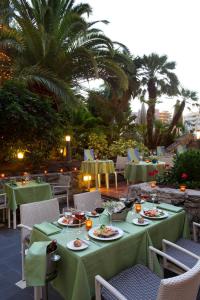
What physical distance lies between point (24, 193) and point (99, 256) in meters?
3.54

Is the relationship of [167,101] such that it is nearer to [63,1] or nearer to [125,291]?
[63,1]

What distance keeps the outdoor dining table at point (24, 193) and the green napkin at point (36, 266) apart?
10.2 feet

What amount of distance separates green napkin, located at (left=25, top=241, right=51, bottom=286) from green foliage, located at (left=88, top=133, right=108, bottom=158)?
8167 mm

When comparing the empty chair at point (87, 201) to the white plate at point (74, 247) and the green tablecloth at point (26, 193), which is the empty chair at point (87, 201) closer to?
the white plate at point (74, 247)

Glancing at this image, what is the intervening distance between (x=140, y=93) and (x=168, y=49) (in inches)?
119

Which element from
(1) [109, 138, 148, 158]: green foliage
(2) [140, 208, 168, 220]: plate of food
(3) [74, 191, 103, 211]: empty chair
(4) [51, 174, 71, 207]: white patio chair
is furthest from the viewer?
(1) [109, 138, 148, 158]: green foliage

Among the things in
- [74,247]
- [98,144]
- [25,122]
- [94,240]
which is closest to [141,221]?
[94,240]

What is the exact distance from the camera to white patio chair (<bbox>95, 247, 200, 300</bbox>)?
1536 millimetres

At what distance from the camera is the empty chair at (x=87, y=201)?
3.62m

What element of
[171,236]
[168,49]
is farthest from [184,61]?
[171,236]

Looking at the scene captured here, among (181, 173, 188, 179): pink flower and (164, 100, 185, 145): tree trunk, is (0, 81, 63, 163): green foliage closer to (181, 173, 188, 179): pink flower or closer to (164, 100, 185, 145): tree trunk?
(181, 173, 188, 179): pink flower

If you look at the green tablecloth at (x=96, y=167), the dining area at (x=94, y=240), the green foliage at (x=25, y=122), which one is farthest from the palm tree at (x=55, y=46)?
the dining area at (x=94, y=240)

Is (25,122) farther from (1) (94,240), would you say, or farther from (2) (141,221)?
(1) (94,240)

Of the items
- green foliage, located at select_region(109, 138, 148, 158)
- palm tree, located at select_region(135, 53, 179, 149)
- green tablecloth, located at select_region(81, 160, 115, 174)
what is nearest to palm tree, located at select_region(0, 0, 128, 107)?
green tablecloth, located at select_region(81, 160, 115, 174)
